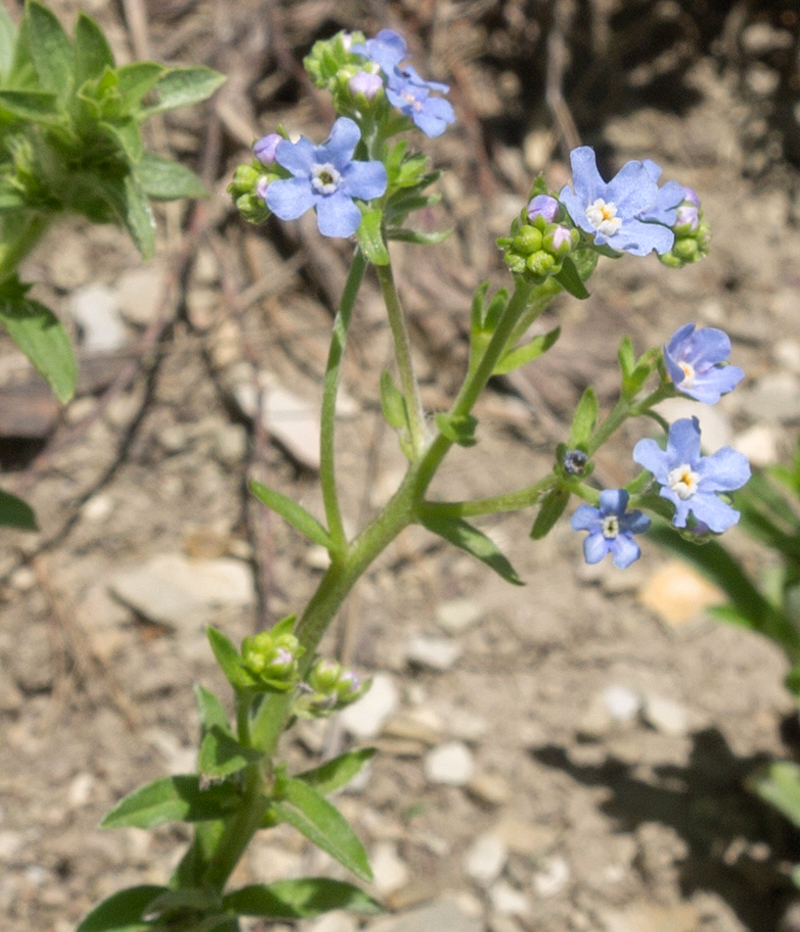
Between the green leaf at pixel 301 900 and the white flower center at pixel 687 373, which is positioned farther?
the green leaf at pixel 301 900

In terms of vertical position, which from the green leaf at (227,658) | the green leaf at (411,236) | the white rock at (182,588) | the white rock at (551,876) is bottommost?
the white rock at (551,876)

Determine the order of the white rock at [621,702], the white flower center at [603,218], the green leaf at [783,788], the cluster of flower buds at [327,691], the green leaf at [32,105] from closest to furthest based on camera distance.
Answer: the white flower center at [603,218], the cluster of flower buds at [327,691], the green leaf at [32,105], the green leaf at [783,788], the white rock at [621,702]

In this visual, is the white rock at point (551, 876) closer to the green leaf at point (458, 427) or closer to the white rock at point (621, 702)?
the white rock at point (621, 702)

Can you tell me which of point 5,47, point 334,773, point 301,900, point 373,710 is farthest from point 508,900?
point 5,47

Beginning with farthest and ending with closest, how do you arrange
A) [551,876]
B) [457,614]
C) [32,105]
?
[457,614], [551,876], [32,105]

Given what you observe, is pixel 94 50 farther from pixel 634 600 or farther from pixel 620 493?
pixel 634 600

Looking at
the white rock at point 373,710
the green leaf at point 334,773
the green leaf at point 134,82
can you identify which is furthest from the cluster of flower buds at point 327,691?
the green leaf at point 134,82

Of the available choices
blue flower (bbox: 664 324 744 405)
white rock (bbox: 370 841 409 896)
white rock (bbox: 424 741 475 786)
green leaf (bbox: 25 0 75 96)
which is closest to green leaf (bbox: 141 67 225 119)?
green leaf (bbox: 25 0 75 96)

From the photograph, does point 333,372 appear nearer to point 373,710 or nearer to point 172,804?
point 172,804
